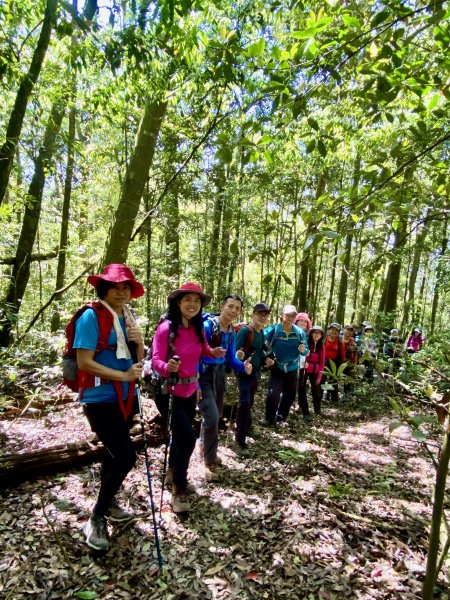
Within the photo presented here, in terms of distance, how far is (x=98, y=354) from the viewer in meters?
3.34

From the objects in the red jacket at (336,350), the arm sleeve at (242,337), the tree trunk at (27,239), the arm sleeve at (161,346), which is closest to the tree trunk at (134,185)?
the tree trunk at (27,239)

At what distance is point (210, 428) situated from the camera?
4859 mm

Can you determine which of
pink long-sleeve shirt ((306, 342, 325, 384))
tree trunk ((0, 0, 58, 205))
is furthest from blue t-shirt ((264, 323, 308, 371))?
tree trunk ((0, 0, 58, 205))

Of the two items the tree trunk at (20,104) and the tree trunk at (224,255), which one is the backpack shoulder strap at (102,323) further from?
the tree trunk at (224,255)

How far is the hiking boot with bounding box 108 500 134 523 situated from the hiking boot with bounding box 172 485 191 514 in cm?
46

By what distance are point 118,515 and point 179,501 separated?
645 millimetres

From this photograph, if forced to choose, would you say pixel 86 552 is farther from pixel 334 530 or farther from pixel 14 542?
pixel 334 530

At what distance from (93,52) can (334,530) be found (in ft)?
19.8

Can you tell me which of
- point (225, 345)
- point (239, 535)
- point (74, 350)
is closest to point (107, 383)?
point (74, 350)

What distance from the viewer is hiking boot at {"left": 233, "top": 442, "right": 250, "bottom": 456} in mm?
5773

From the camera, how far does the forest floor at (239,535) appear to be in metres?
3.04

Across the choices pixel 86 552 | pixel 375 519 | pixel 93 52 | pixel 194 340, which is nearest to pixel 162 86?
pixel 93 52

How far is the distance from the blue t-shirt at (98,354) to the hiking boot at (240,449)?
298 cm

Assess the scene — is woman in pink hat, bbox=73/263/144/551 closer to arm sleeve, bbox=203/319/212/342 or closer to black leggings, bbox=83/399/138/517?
black leggings, bbox=83/399/138/517
